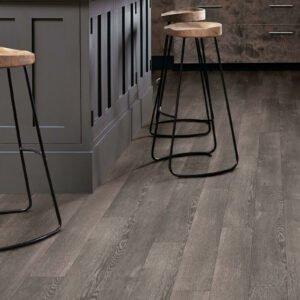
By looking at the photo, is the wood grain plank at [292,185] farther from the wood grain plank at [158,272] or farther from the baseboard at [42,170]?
the baseboard at [42,170]

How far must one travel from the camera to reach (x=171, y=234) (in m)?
3.43

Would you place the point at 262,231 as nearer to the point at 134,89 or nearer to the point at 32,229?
the point at 32,229

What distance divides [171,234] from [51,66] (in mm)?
1009

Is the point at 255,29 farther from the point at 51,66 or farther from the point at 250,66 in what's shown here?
the point at 51,66

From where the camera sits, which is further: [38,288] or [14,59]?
[14,59]

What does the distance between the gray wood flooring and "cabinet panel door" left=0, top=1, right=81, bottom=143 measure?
31cm

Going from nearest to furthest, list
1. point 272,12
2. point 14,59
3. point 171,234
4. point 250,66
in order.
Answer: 1. point 14,59
2. point 171,234
3. point 272,12
4. point 250,66

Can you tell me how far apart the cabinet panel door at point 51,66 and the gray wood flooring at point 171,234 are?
31cm

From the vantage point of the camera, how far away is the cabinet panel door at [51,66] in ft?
12.8

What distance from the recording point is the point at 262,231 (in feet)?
11.4

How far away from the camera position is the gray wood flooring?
288 centimetres

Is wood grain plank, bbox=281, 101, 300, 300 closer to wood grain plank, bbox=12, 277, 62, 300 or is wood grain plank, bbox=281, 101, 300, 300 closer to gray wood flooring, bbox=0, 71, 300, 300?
gray wood flooring, bbox=0, 71, 300, 300

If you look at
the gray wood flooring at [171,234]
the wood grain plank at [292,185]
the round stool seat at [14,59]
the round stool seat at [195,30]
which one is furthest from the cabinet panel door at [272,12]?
the round stool seat at [14,59]

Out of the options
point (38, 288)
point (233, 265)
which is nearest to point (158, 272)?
point (233, 265)
